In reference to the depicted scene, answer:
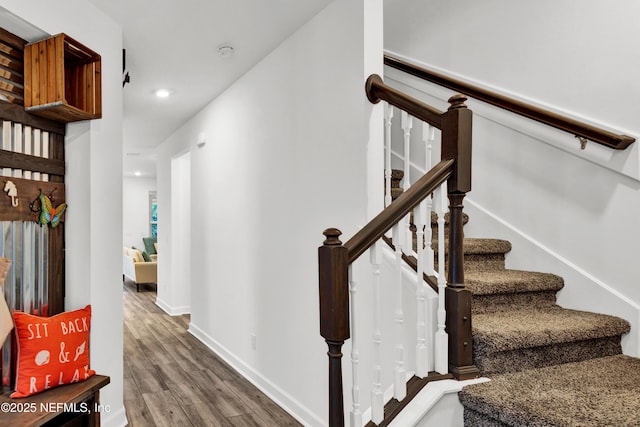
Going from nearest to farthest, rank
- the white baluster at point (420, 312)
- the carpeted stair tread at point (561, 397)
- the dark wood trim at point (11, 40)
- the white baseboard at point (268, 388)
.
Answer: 1. the carpeted stair tread at point (561, 397)
2. the white baluster at point (420, 312)
3. the dark wood trim at point (11, 40)
4. the white baseboard at point (268, 388)

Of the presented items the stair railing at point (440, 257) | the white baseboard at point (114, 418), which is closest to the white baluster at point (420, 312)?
the stair railing at point (440, 257)

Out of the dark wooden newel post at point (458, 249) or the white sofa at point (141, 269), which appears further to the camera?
the white sofa at point (141, 269)

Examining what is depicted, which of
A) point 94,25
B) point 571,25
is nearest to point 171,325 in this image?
point 94,25

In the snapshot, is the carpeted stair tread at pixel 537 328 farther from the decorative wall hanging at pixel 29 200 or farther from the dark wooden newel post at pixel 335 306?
the decorative wall hanging at pixel 29 200

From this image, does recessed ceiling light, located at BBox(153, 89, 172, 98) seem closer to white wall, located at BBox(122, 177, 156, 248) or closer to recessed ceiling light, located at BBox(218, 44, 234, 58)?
recessed ceiling light, located at BBox(218, 44, 234, 58)

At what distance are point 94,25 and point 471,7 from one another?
7.70ft

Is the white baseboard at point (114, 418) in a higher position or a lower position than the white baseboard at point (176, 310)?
higher

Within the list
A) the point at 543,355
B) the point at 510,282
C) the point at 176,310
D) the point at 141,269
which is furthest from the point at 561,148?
the point at 141,269

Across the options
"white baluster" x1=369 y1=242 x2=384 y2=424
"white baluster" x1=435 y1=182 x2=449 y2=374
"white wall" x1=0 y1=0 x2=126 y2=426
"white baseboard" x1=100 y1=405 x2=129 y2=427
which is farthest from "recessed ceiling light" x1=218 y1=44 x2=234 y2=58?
"white baseboard" x1=100 y1=405 x2=129 y2=427

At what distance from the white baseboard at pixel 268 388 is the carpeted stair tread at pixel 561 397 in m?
1.26

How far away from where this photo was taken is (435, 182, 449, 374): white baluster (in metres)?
1.61

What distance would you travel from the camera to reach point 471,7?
2.78 meters

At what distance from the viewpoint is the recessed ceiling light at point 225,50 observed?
293cm

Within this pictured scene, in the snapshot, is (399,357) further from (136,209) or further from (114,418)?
(136,209)
